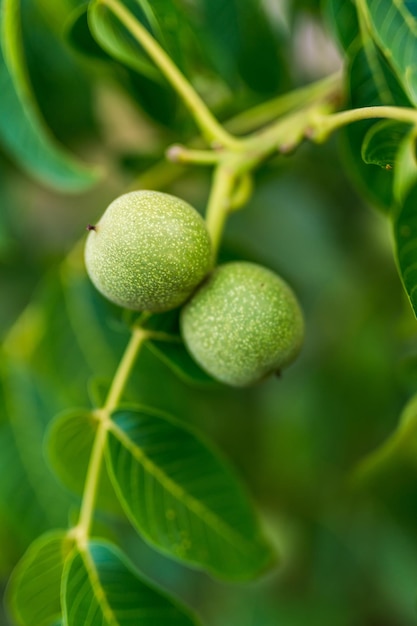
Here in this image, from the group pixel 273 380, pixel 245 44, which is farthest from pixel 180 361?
pixel 273 380

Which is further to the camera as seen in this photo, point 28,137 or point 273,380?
point 273,380

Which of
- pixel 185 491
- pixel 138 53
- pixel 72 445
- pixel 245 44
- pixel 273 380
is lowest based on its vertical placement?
pixel 273 380

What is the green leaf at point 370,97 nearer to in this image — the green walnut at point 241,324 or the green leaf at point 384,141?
the green leaf at point 384,141

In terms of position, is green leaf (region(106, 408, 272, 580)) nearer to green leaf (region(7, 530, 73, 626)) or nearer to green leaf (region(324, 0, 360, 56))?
green leaf (region(7, 530, 73, 626))

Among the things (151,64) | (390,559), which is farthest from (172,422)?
(390,559)

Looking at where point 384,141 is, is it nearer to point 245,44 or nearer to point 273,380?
point 245,44
